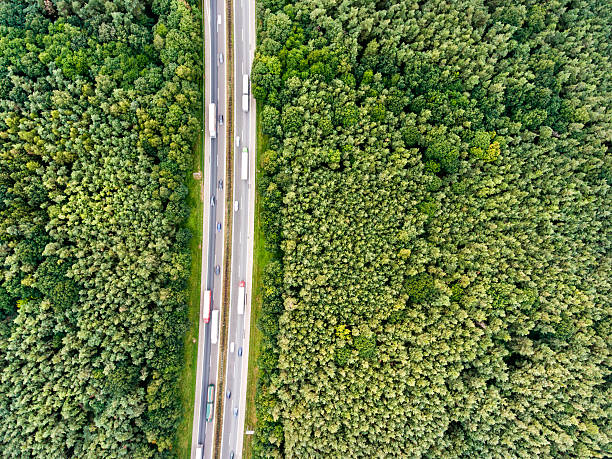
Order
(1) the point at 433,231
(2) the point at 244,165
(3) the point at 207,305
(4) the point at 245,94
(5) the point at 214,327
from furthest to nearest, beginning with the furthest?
(4) the point at 245,94 → (2) the point at 244,165 → (3) the point at 207,305 → (5) the point at 214,327 → (1) the point at 433,231


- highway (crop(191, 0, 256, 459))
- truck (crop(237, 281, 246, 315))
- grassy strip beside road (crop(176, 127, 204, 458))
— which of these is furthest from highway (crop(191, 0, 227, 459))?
truck (crop(237, 281, 246, 315))

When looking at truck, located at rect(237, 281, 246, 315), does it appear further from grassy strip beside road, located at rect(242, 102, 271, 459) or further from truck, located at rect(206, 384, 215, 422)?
truck, located at rect(206, 384, 215, 422)

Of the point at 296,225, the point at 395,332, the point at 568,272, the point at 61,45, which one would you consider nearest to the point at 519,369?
the point at 568,272

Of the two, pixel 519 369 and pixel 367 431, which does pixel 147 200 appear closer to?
pixel 367 431

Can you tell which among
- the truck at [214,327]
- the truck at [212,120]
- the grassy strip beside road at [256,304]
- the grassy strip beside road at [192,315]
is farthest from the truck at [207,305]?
the truck at [212,120]

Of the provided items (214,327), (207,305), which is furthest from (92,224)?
(214,327)

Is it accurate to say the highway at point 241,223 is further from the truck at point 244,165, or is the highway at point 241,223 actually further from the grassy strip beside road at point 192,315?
the grassy strip beside road at point 192,315

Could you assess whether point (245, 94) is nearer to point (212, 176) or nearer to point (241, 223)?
point (212, 176)
